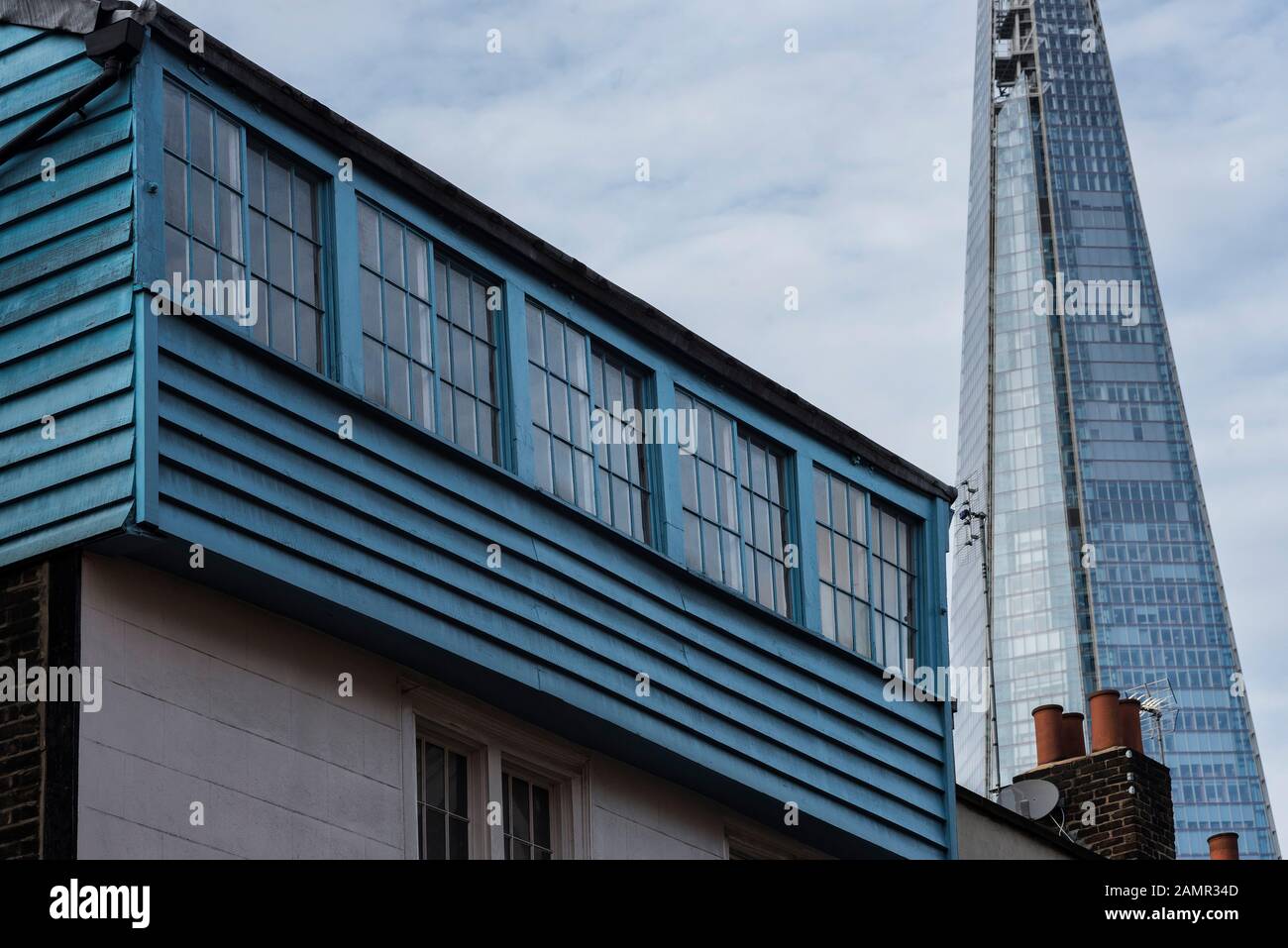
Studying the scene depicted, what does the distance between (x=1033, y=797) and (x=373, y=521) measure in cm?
1248

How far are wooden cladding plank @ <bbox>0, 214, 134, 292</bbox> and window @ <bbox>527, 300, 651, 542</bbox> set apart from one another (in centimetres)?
336

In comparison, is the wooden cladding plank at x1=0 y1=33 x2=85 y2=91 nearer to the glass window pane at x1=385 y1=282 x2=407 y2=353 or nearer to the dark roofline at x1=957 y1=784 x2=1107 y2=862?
the glass window pane at x1=385 y1=282 x2=407 y2=353

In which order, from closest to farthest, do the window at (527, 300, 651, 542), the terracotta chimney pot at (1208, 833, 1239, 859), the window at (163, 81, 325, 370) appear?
1. the window at (163, 81, 325, 370)
2. the window at (527, 300, 651, 542)
3. the terracotta chimney pot at (1208, 833, 1239, 859)

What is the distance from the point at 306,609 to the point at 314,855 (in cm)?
133

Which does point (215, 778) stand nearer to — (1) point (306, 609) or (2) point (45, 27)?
(1) point (306, 609)

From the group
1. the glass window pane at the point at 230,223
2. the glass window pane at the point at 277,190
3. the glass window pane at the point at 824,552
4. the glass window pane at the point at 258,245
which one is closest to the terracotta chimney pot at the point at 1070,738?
the glass window pane at the point at 824,552

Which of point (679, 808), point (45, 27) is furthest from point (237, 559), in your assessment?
point (679, 808)

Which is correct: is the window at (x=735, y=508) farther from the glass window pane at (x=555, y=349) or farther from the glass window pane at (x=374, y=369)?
the glass window pane at (x=374, y=369)

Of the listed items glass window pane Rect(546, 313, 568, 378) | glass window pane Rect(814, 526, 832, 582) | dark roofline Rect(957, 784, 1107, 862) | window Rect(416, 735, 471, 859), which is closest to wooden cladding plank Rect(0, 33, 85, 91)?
glass window pane Rect(546, 313, 568, 378)

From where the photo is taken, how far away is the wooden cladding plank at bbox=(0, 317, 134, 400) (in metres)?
11.5

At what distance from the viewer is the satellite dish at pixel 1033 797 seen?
23.2 metres

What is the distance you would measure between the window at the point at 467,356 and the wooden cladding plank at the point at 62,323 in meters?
2.50

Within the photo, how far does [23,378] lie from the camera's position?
38.7ft
